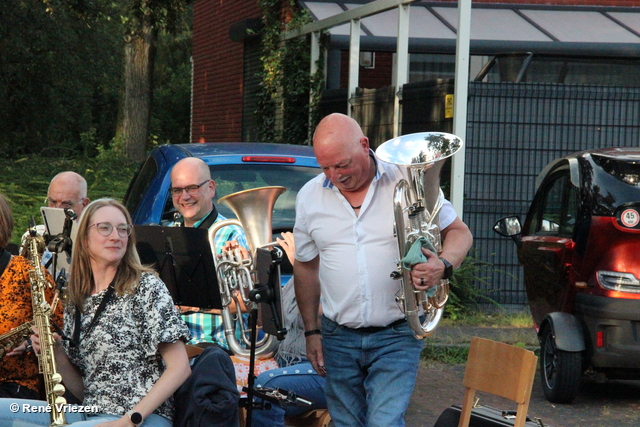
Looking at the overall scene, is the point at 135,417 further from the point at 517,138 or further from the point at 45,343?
the point at 517,138

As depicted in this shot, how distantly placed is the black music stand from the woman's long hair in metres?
0.36

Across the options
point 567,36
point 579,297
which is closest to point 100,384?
point 579,297

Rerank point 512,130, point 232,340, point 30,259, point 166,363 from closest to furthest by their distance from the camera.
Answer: point 166,363 < point 30,259 < point 232,340 < point 512,130

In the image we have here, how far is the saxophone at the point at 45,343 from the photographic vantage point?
12.4 ft

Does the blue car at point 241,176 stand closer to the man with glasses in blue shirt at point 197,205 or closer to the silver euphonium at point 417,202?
the man with glasses in blue shirt at point 197,205

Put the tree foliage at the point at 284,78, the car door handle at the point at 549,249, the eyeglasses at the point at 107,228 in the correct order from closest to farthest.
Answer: the eyeglasses at the point at 107,228 < the car door handle at the point at 549,249 < the tree foliage at the point at 284,78

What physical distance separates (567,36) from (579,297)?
767cm

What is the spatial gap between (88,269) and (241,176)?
8.31ft

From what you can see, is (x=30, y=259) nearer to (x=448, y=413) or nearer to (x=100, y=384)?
(x=100, y=384)

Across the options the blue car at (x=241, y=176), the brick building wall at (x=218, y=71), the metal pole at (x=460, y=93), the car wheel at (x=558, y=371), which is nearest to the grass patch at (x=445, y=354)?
the car wheel at (x=558, y=371)

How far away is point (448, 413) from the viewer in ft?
15.6

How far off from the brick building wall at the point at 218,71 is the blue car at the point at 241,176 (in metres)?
13.2

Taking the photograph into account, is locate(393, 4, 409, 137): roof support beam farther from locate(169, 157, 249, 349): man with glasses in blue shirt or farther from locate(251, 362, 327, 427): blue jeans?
locate(251, 362, 327, 427): blue jeans

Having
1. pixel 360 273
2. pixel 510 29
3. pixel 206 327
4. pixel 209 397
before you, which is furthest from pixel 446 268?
pixel 510 29
